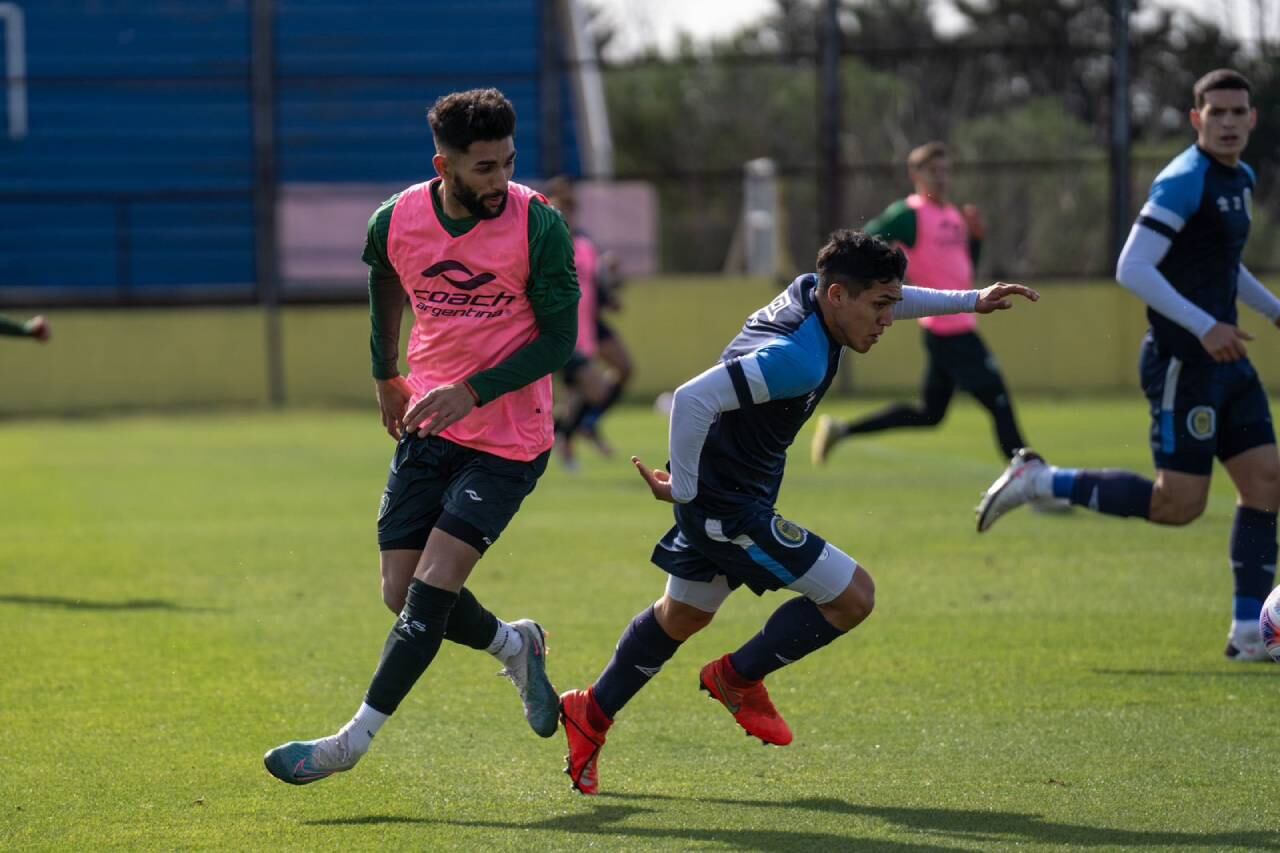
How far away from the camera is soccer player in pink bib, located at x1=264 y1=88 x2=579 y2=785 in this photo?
17.8 ft

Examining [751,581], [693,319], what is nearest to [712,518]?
[751,581]

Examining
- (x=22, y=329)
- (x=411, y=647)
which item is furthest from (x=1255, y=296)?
(x=22, y=329)

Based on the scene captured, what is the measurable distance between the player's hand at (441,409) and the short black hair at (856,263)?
1047 millimetres

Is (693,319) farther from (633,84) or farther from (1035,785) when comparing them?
(1035,785)

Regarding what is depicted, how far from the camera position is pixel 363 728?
5.44m

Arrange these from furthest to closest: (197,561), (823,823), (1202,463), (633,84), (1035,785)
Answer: (633,84), (197,561), (1202,463), (1035,785), (823,823)

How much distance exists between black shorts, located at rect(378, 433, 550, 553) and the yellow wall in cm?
1938

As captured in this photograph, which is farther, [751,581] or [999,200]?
[999,200]

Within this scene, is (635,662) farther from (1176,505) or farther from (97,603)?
(97,603)

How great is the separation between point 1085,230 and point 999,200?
1.27m

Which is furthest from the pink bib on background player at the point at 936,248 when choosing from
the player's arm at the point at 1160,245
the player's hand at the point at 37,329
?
the player's hand at the point at 37,329

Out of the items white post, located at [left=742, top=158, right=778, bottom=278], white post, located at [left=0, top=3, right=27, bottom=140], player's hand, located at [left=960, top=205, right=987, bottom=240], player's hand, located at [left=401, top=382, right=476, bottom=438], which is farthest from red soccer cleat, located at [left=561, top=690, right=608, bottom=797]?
white post, located at [left=0, top=3, right=27, bottom=140]

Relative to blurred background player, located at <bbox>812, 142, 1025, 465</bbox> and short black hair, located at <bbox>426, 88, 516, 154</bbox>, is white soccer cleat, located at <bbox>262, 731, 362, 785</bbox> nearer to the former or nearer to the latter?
short black hair, located at <bbox>426, 88, 516, 154</bbox>

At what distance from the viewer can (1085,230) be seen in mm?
25719
